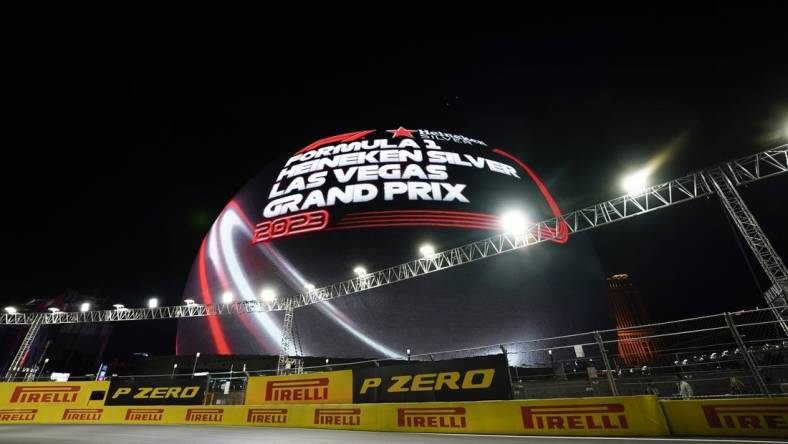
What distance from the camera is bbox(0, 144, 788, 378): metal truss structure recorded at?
11.0 metres

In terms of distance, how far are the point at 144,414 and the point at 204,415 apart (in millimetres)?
2183

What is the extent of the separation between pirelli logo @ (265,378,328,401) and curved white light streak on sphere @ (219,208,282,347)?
1164cm

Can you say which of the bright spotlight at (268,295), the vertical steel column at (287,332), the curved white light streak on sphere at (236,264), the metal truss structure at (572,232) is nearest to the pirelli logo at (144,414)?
the metal truss structure at (572,232)

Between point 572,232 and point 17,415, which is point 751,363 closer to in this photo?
point 572,232

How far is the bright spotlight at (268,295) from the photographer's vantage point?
1904 cm

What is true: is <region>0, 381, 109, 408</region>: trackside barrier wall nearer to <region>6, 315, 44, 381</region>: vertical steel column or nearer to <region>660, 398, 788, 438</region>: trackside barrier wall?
<region>660, 398, 788, 438</region>: trackside barrier wall

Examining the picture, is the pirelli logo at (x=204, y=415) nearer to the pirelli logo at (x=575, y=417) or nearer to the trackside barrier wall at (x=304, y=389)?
the trackside barrier wall at (x=304, y=389)

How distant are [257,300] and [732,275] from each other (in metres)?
31.0

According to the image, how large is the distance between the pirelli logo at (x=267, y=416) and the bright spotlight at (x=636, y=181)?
1320cm

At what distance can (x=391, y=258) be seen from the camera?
18.6 meters

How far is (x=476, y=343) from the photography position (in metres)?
16.6

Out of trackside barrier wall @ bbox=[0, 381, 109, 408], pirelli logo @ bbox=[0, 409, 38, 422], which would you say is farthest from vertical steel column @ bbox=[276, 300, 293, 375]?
pirelli logo @ bbox=[0, 409, 38, 422]

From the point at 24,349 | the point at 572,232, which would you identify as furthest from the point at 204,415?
the point at 24,349

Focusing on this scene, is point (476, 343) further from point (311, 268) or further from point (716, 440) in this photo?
point (716, 440)
